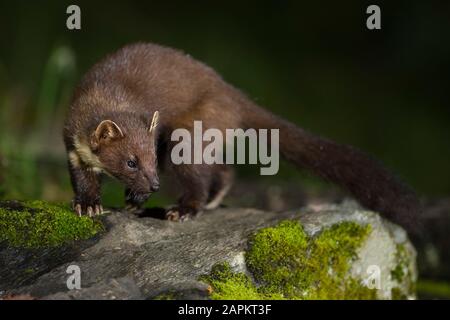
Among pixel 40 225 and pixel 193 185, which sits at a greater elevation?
pixel 193 185

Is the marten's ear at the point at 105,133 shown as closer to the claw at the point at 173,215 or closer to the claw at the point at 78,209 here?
the claw at the point at 78,209

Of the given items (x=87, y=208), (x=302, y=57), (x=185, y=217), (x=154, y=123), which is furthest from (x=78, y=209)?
(x=302, y=57)

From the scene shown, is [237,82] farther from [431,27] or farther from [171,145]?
[171,145]

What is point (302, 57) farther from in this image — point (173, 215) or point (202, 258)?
point (202, 258)

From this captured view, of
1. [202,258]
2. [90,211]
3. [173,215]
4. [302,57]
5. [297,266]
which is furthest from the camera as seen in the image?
[302,57]

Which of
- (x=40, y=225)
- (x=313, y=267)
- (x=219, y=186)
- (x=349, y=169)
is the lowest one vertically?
(x=313, y=267)
